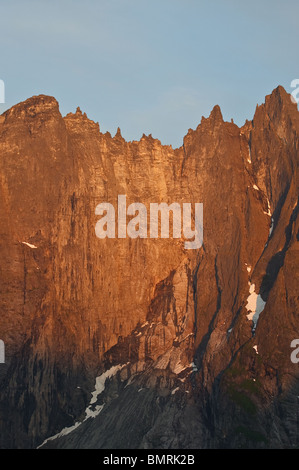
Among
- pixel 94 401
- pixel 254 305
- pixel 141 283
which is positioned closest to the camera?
pixel 254 305

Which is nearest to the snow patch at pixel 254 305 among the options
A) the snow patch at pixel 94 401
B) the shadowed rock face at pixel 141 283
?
the shadowed rock face at pixel 141 283

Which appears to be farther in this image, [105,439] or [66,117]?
[66,117]

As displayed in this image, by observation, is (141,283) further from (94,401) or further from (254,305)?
(254,305)

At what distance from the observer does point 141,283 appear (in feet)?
603

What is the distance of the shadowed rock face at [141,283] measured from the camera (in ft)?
539

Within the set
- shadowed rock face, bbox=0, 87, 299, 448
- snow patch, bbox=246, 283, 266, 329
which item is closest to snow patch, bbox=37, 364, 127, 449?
shadowed rock face, bbox=0, 87, 299, 448

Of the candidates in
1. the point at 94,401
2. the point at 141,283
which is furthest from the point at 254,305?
the point at 94,401

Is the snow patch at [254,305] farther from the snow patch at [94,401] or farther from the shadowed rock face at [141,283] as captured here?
the snow patch at [94,401]

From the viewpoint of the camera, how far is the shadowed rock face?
539 ft

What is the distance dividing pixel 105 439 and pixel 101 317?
2320 centimetres

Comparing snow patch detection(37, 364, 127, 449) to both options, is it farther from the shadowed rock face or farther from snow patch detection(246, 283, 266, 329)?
snow patch detection(246, 283, 266, 329)
